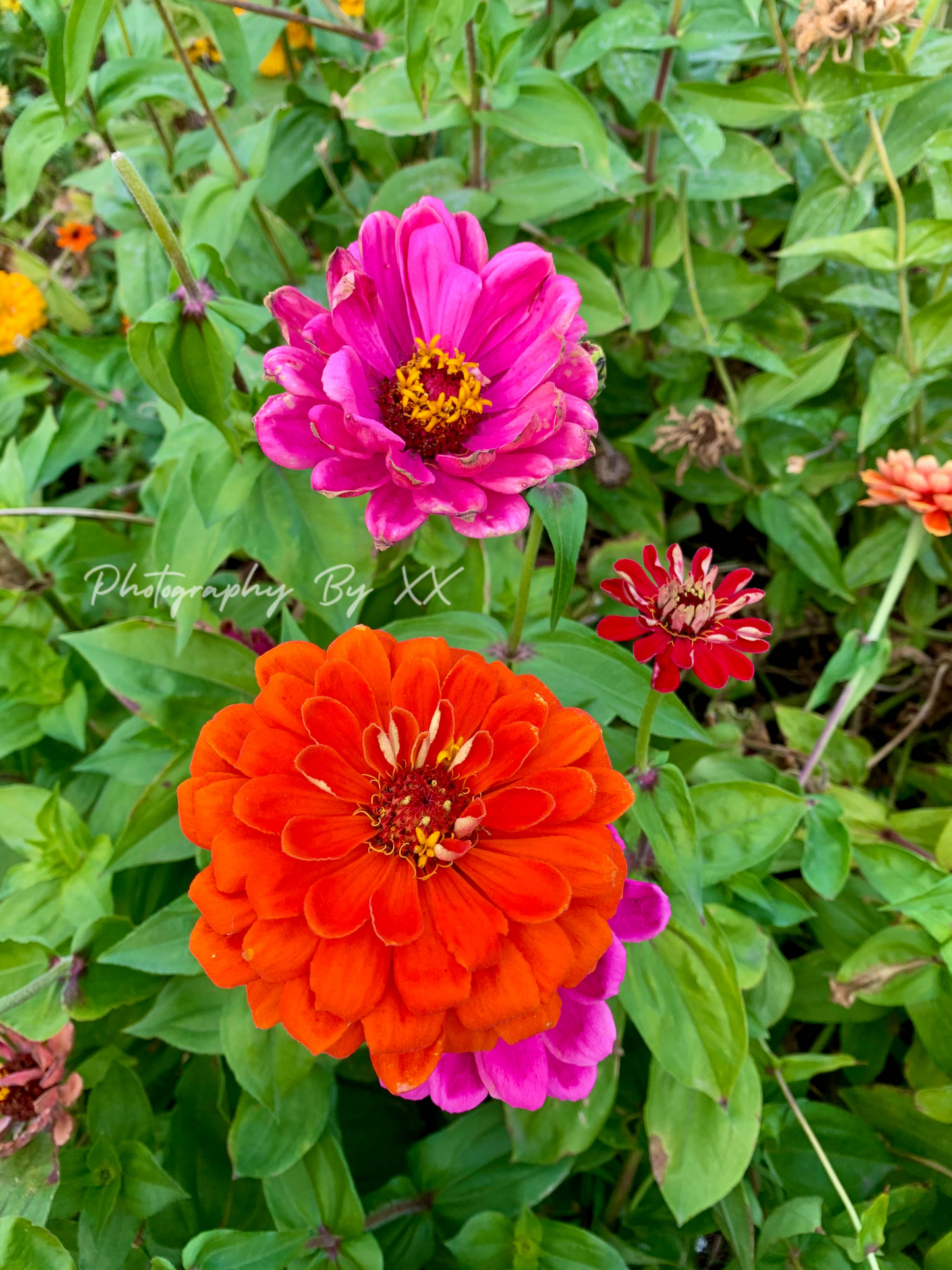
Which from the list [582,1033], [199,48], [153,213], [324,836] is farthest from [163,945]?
[199,48]

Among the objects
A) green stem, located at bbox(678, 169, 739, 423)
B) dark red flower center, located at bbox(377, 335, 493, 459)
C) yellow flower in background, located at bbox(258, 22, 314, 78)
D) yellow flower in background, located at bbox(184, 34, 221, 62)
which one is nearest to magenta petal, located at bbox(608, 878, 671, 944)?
dark red flower center, located at bbox(377, 335, 493, 459)

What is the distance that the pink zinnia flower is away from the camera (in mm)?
631

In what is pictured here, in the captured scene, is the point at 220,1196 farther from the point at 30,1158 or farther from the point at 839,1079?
the point at 839,1079

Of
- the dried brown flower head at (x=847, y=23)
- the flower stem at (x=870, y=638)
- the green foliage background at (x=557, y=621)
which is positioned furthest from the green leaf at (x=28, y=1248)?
the dried brown flower head at (x=847, y=23)

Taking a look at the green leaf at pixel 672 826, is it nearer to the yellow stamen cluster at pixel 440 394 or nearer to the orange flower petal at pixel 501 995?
the orange flower petal at pixel 501 995

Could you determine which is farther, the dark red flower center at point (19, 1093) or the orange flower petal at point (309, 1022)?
the dark red flower center at point (19, 1093)

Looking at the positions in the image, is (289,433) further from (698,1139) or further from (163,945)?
(698,1139)

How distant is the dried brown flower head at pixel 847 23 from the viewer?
0.99 meters

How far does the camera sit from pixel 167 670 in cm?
101

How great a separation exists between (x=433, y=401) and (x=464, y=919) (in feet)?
1.51

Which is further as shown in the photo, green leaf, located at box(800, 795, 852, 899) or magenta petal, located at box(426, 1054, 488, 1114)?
green leaf, located at box(800, 795, 852, 899)

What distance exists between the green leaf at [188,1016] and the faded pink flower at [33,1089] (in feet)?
0.26

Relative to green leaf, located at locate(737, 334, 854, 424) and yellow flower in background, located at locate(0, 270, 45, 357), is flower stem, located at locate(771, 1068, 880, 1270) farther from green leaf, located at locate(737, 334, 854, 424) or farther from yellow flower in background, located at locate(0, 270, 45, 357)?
yellow flower in background, located at locate(0, 270, 45, 357)

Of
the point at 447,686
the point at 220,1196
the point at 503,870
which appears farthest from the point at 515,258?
the point at 220,1196
